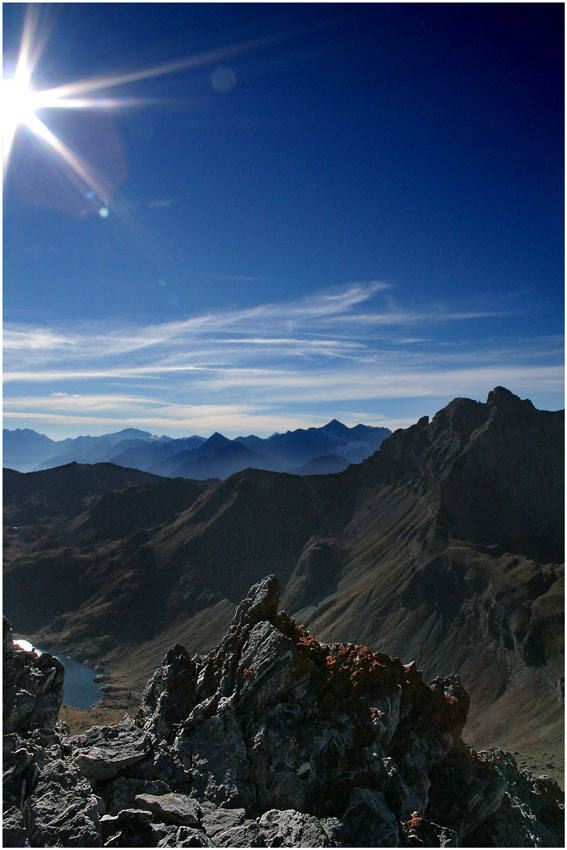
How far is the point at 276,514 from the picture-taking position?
167125 mm

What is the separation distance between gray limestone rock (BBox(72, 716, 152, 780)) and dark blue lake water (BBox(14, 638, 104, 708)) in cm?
10159

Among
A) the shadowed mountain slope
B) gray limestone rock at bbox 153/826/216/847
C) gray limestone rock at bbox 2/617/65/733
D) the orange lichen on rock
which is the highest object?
gray limestone rock at bbox 2/617/65/733

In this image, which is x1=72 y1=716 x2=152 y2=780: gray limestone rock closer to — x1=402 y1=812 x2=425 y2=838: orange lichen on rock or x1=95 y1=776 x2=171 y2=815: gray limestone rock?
x1=95 y1=776 x2=171 y2=815: gray limestone rock

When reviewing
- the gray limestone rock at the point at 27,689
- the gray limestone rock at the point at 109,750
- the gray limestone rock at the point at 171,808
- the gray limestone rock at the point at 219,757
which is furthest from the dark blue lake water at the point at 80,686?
the gray limestone rock at the point at 171,808

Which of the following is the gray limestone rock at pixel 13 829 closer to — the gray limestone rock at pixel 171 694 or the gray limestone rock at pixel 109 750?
Result: the gray limestone rock at pixel 109 750

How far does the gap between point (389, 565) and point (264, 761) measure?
112516mm

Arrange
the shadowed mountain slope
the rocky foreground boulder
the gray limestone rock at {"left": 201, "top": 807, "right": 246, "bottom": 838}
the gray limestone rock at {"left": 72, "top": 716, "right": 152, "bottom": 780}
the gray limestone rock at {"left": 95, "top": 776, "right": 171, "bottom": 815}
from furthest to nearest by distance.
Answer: the shadowed mountain slope, the gray limestone rock at {"left": 72, "top": 716, "right": 152, "bottom": 780}, the gray limestone rock at {"left": 95, "top": 776, "right": 171, "bottom": 815}, the gray limestone rock at {"left": 201, "top": 807, "right": 246, "bottom": 838}, the rocky foreground boulder

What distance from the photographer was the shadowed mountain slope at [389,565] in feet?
283

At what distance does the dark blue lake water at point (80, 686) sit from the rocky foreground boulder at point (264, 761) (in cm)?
10054

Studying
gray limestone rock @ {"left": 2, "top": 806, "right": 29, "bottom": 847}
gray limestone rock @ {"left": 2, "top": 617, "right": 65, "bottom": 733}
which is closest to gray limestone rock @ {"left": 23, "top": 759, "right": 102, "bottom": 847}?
gray limestone rock @ {"left": 2, "top": 806, "right": 29, "bottom": 847}

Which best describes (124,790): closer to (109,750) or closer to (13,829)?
(109,750)

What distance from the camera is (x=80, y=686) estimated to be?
111 m

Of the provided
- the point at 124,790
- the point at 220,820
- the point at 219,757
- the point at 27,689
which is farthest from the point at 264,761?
the point at 27,689

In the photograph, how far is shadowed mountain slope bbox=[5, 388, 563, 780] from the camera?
86.3 m
